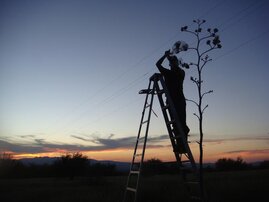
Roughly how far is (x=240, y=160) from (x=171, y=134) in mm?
96125

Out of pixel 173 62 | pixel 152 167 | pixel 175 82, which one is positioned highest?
pixel 173 62

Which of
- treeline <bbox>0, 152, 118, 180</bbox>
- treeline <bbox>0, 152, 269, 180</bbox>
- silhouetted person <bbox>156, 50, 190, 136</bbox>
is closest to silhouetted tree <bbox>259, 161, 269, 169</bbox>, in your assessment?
treeline <bbox>0, 152, 269, 180</bbox>

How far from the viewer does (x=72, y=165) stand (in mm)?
64500

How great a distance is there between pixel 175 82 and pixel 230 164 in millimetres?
95036

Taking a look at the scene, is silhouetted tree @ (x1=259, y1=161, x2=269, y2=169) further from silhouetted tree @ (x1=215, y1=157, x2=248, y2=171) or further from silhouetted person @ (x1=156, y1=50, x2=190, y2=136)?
silhouetted person @ (x1=156, y1=50, x2=190, y2=136)

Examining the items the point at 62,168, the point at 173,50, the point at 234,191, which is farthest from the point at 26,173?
the point at 173,50

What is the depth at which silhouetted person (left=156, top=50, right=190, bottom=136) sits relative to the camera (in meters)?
7.15

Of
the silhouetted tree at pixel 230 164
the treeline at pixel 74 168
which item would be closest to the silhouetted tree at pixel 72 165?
the treeline at pixel 74 168

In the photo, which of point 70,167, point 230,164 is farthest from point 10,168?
point 230,164

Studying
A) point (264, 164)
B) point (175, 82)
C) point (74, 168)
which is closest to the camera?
point (175, 82)

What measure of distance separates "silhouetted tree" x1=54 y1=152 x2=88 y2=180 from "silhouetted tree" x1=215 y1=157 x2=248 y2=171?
1850 inches

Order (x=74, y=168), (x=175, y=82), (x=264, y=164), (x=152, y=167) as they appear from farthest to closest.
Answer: (x=264, y=164) < (x=74, y=168) < (x=175, y=82) < (x=152, y=167)

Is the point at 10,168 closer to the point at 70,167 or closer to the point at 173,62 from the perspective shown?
the point at 70,167

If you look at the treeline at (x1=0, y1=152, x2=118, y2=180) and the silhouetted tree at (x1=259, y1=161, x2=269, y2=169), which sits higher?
the silhouetted tree at (x1=259, y1=161, x2=269, y2=169)
